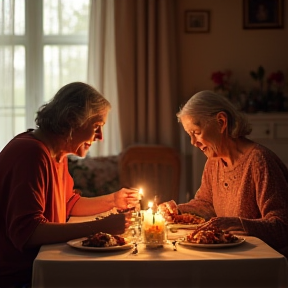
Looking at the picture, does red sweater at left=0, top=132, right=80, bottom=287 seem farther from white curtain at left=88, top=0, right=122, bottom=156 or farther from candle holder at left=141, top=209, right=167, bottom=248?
white curtain at left=88, top=0, right=122, bottom=156

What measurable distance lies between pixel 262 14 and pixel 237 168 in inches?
121

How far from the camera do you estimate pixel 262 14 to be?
560 cm

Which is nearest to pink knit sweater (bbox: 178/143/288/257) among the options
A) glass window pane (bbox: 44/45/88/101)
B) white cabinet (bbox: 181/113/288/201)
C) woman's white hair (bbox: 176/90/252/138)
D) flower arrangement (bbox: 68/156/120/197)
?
woman's white hair (bbox: 176/90/252/138)

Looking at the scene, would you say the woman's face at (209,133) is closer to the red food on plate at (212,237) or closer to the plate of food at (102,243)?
the red food on plate at (212,237)

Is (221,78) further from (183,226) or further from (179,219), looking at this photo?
(183,226)

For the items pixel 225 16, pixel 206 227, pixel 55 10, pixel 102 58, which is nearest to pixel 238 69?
pixel 225 16

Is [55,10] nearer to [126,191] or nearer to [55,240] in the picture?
[126,191]

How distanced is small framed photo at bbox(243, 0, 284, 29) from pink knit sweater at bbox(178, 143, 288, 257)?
2.80m

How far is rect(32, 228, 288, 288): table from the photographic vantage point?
2.08 m

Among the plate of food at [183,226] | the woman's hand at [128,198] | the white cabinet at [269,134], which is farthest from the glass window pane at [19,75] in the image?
the plate of food at [183,226]

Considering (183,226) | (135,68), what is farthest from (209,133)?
(135,68)

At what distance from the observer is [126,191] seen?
10.00 feet

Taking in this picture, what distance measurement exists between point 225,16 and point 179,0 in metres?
0.42

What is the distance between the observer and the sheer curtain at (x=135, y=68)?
541 cm
